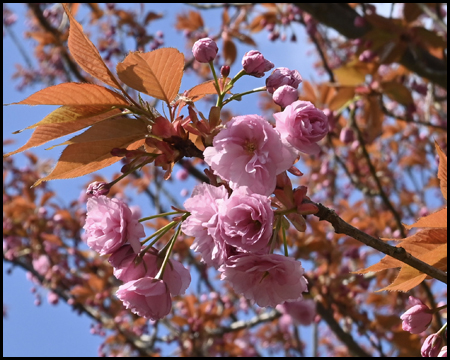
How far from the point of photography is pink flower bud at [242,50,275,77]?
1.00 metres

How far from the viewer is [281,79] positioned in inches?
38.9

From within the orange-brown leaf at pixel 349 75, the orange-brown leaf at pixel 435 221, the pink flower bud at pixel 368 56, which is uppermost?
the pink flower bud at pixel 368 56

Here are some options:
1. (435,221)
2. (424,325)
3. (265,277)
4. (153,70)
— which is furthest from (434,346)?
(153,70)

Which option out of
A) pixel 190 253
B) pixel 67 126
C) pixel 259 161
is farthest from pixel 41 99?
pixel 190 253

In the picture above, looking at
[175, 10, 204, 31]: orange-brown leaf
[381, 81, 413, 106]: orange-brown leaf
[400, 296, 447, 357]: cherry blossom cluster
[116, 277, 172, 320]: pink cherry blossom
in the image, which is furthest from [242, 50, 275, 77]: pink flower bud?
[175, 10, 204, 31]: orange-brown leaf

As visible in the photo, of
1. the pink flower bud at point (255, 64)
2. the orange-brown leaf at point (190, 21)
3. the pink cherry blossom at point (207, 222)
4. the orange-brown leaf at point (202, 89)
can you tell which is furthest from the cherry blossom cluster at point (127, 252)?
the orange-brown leaf at point (190, 21)

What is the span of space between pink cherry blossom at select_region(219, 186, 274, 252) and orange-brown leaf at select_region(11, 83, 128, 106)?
37 centimetres

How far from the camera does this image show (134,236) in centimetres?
90

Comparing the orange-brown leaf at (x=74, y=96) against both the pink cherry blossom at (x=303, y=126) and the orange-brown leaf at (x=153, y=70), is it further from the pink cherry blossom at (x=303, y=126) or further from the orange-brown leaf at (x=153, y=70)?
the pink cherry blossom at (x=303, y=126)

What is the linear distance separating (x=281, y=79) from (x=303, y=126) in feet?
0.74

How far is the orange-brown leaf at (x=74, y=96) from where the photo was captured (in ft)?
2.72

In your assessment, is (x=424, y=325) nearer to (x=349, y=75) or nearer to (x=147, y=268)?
(x=147, y=268)

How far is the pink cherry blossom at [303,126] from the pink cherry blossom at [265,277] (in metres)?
0.24

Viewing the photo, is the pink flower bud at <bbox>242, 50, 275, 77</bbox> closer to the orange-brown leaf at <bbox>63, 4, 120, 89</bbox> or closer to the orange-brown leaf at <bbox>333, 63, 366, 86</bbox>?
the orange-brown leaf at <bbox>63, 4, 120, 89</bbox>
